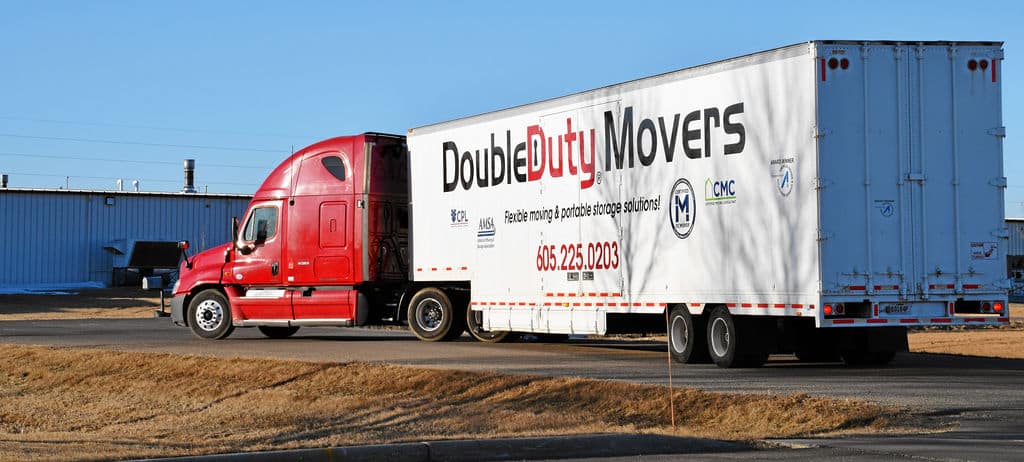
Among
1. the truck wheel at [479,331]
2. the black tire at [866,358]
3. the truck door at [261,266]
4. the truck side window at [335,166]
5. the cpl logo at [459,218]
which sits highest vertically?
the truck side window at [335,166]

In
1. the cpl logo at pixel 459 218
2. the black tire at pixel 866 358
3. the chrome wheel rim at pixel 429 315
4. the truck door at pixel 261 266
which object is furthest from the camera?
the truck door at pixel 261 266

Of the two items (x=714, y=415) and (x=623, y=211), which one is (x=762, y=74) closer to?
(x=623, y=211)

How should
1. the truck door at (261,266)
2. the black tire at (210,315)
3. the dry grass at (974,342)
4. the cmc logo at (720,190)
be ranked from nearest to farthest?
the cmc logo at (720,190), the truck door at (261,266), the dry grass at (974,342), the black tire at (210,315)

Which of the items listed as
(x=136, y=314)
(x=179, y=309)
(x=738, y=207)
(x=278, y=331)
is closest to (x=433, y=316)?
(x=179, y=309)

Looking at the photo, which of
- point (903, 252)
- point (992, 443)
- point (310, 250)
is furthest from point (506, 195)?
point (992, 443)

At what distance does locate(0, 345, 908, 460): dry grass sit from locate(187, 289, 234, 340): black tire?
4974 millimetres

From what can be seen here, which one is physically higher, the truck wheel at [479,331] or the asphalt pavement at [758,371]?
the truck wheel at [479,331]

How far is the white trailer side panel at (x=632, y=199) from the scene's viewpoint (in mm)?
17391

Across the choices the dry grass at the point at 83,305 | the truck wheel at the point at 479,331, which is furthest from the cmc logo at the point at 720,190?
the dry grass at the point at 83,305

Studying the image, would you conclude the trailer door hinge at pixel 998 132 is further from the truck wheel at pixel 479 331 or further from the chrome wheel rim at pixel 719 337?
the truck wheel at pixel 479 331

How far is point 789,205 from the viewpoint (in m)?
17.3

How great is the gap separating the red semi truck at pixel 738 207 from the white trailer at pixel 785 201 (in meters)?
0.02

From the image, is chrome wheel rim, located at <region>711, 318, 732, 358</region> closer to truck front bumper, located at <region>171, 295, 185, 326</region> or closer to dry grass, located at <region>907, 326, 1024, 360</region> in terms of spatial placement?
dry grass, located at <region>907, 326, 1024, 360</region>

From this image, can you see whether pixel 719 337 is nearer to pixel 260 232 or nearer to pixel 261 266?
pixel 261 266
